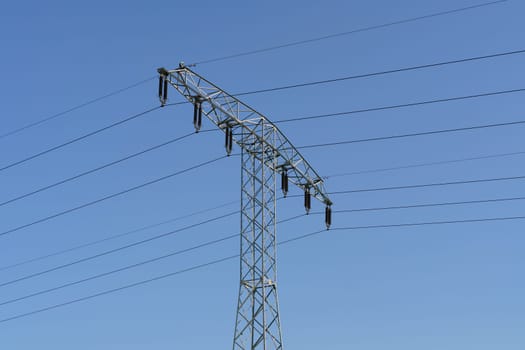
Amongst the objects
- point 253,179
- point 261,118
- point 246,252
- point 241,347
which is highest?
point 261,118

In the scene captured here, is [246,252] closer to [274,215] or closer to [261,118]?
[274,215]

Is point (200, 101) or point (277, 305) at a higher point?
point (200, 101)

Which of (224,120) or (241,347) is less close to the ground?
(224,120)

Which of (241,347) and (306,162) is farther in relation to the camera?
(306,162)

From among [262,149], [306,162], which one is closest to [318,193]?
[306,162]

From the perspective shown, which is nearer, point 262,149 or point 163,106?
point 163,106

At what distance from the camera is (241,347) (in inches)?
1804

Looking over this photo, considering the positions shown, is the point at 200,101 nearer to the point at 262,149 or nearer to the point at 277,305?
the point at 262,149

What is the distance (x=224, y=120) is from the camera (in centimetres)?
4862

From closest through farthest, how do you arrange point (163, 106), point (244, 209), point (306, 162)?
1. point (163, 106)
2. point (244, 209)
3. point (306, 162)

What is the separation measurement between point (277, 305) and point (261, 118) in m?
10.5

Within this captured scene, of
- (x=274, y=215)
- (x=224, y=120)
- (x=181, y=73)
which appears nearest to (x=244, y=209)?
(x=274, y=215)

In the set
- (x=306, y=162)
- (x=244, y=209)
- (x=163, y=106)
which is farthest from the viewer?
(x=306, y=162)

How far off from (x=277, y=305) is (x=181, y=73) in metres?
13.1
